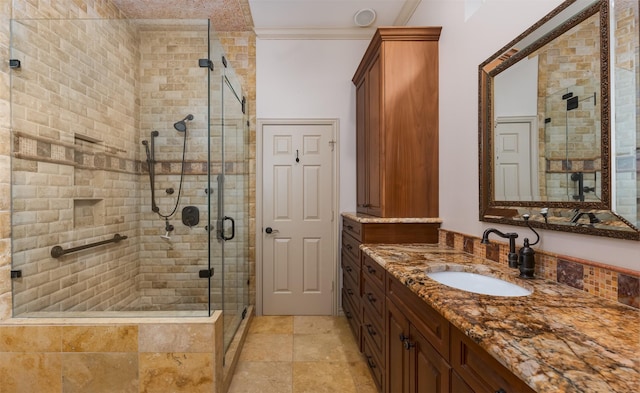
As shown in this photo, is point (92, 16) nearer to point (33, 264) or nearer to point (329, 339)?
point (33, 264)

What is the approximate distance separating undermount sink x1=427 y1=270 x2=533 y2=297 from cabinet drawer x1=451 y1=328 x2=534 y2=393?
0.45 m

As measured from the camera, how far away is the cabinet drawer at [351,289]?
2.40m

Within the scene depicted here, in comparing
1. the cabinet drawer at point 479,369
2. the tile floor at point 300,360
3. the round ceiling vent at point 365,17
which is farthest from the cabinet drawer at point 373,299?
the round ceiling vent at point 365,17

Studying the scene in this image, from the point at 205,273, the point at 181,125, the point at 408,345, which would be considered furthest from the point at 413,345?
the point at 181,125

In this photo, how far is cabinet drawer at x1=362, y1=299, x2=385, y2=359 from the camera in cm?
176

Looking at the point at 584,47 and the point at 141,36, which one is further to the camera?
the point at 141,36

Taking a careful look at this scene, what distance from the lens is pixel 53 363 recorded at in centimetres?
161

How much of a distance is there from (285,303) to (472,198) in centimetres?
225

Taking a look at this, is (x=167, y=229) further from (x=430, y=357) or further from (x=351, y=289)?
(x=430, y=357)

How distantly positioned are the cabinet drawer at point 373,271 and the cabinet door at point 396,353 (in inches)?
6.9

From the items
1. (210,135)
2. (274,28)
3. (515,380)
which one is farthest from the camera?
(274,28)

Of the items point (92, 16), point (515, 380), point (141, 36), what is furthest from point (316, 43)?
point (515, 380)

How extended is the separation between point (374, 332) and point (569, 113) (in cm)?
161

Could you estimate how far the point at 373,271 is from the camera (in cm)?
193
